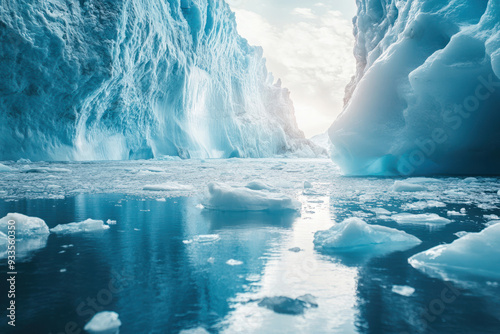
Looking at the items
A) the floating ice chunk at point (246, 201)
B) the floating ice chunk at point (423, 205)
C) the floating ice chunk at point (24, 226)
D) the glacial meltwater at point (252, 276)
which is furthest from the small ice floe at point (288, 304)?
the floating ice chunk at point (423, 205)

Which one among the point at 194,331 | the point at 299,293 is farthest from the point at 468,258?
the point at 194,331

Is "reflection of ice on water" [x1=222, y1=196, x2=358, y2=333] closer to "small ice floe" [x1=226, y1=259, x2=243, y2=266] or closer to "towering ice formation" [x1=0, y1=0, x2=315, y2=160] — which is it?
"small ice floe" [x1=226, y1=259, x2=243, y2=266]

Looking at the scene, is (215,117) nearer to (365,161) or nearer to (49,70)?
(49,70)

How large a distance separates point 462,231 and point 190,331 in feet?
8.55

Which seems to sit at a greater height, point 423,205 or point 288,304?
point 423,205

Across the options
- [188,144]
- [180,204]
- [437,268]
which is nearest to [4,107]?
[188,144]

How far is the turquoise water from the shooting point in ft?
4.68

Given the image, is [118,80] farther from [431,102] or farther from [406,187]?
[406,187]

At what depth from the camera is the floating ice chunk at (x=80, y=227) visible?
304 centimetres

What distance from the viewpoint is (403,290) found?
5.75ft

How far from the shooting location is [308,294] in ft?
5.52

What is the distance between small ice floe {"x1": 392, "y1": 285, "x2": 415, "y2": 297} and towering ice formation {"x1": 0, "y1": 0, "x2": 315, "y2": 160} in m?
16.1

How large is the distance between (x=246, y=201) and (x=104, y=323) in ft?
9.83

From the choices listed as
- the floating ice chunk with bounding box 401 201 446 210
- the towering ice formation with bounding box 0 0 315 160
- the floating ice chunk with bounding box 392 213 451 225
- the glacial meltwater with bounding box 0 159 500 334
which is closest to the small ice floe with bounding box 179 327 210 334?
the glacial meltwater with bounding box 0 159 500 334
